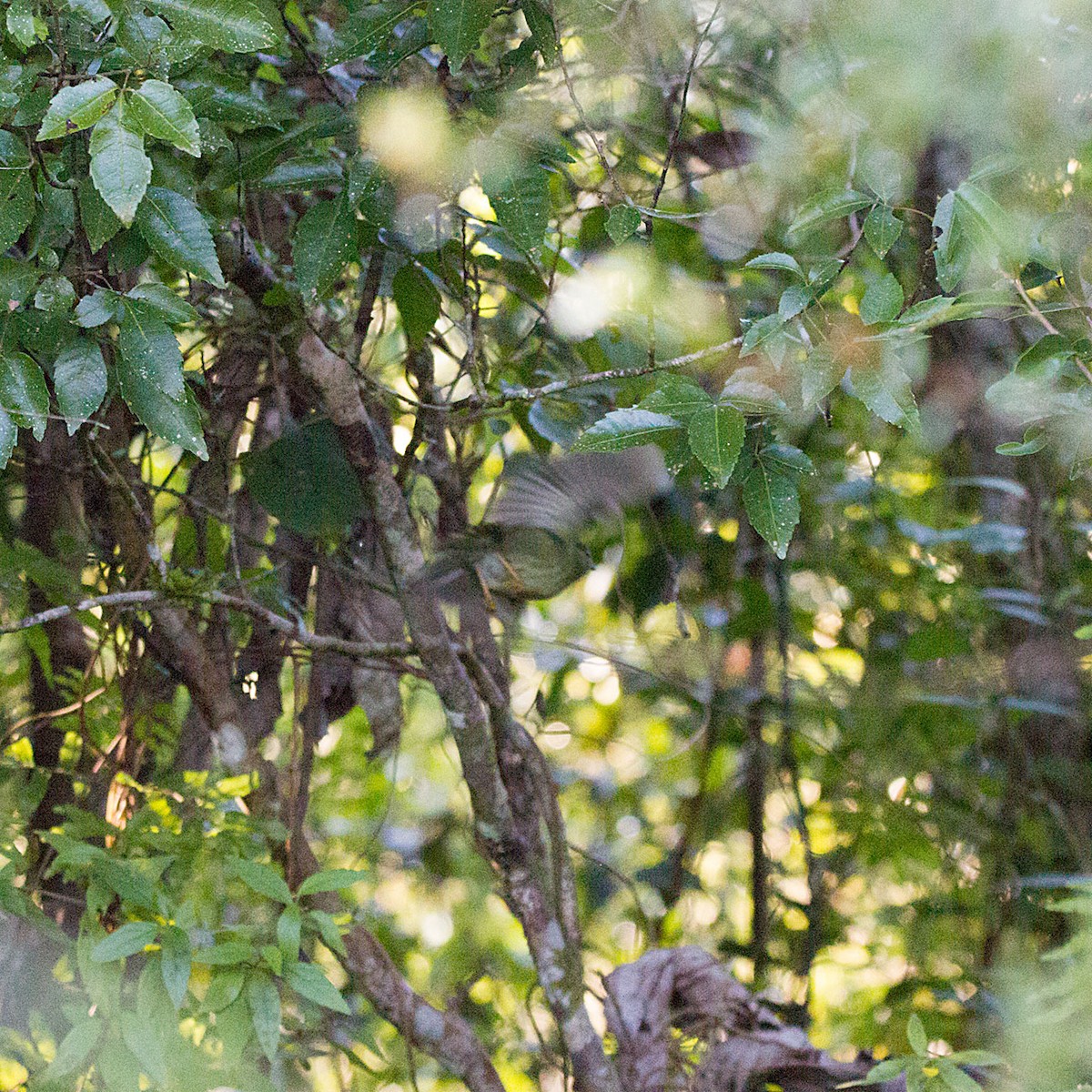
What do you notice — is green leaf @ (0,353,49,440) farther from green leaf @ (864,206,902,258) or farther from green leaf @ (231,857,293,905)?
green leaf @ (864,206,902,258)

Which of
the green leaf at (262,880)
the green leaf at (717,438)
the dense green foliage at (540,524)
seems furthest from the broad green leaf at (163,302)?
the green leaf at (262,880)

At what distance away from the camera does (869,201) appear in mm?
702

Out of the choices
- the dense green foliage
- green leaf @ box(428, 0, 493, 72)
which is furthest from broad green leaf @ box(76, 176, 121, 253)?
green leaf @ box(428, 0, 493, 72)

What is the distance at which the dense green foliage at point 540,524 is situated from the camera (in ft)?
2.33

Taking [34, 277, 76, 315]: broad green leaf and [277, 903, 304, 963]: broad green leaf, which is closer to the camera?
[34, 277, 76, 315]: broad green leaf

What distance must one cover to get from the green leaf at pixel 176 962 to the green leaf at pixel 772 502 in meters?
0.54

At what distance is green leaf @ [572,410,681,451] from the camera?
2.34ft

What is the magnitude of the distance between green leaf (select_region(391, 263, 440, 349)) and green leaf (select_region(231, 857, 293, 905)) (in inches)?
19.0

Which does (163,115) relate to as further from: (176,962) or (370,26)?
(176,962)

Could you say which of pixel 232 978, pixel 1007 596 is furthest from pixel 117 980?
pixel 1007 596

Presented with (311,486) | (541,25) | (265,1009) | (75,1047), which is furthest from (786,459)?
(75,1047)

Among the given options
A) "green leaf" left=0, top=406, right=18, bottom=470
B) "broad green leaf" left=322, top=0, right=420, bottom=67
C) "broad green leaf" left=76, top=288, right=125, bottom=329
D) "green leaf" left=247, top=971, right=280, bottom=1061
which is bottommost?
"green leaf" left=247, top=971, right=280, bottom=1061

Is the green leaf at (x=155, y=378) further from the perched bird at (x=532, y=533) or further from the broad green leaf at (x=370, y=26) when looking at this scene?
the perched bird at (x=532, y=533)

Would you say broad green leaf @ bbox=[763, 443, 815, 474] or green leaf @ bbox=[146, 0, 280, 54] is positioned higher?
green leaf @ bbox=[146, 0, 280, 54]
